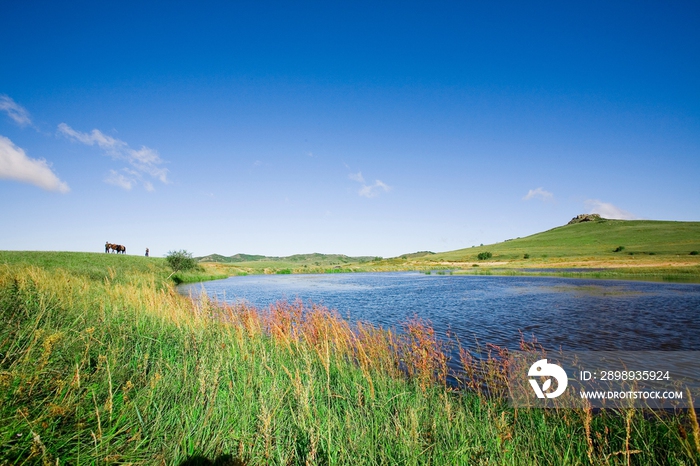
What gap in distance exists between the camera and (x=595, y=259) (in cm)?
6719

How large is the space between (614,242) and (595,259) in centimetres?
3400

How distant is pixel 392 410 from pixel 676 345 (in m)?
12.7

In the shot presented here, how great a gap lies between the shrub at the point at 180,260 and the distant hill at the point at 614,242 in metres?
75.3

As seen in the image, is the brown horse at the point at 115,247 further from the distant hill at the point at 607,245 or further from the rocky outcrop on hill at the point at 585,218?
the rocky outcrop on hill at the point at 585,218

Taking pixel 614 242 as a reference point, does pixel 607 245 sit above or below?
below

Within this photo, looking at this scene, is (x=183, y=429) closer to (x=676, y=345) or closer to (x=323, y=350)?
(x=323, y=350)

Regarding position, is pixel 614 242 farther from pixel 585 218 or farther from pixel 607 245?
pixel 585 218

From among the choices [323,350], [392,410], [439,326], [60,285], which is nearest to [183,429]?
[392,410]

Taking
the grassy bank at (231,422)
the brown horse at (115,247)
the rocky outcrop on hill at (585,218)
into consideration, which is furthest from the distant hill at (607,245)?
the grassy bank at (231,422)

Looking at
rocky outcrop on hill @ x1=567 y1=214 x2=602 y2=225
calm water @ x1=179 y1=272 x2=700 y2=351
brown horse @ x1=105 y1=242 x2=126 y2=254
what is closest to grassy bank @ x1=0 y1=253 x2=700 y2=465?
calm water @ x1=179 y1=272 x2=700 y2=351

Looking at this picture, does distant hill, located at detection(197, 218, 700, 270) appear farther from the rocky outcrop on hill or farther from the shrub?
the shrub

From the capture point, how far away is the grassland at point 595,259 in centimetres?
4541

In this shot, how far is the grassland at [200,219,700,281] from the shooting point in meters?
45.4

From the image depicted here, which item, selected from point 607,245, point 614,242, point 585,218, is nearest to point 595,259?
point 607,245
